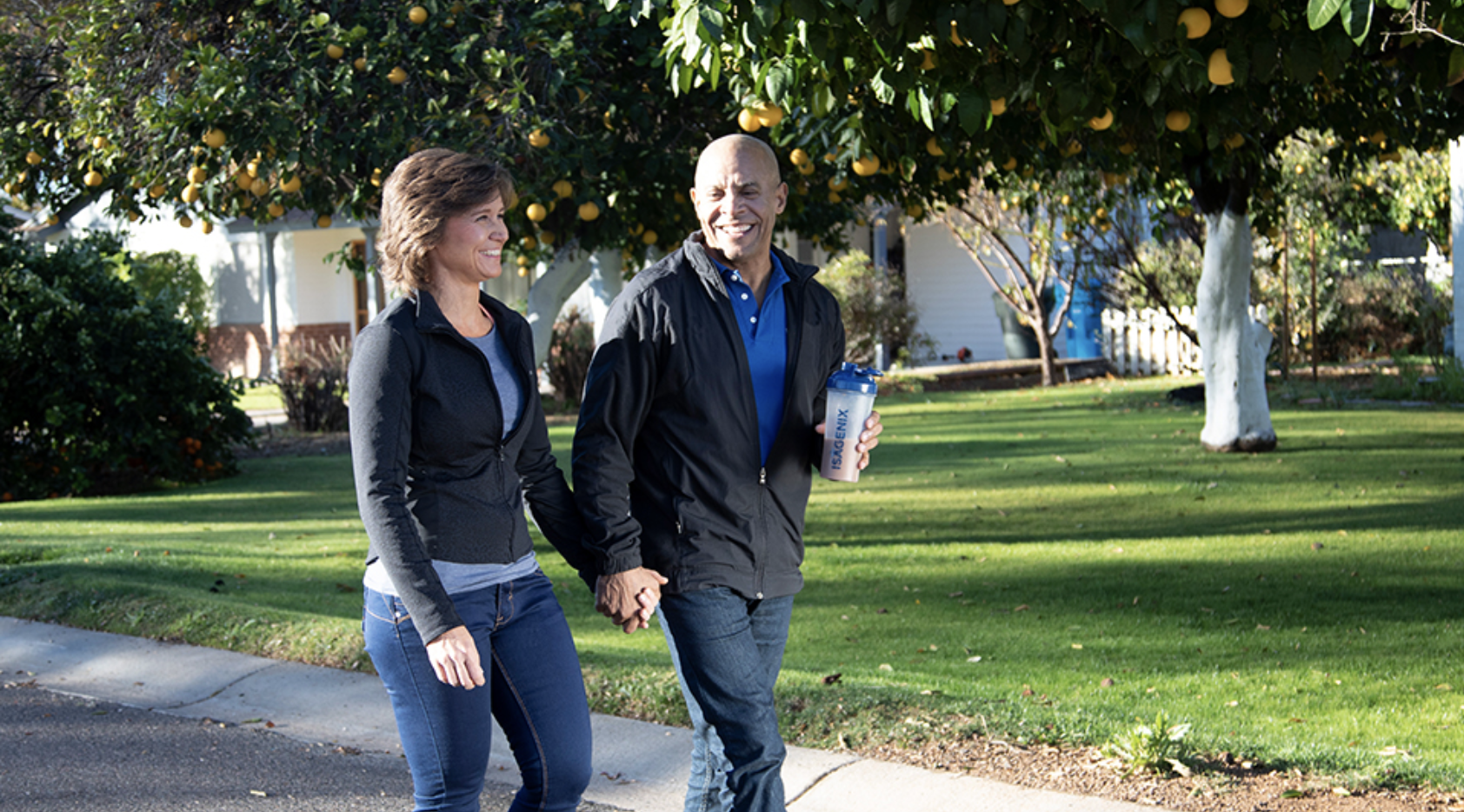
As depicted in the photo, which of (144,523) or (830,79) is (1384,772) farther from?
(144,523)

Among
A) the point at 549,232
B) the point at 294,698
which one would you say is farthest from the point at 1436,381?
the point at 294,698

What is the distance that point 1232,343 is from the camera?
37.8 feet

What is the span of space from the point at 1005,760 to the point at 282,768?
2411mm

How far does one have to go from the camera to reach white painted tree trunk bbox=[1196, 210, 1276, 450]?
1141cm

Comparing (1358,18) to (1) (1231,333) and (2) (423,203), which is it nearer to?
(2) (423,203)

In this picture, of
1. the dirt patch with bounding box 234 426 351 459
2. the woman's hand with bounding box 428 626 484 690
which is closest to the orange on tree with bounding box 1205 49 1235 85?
the woman's hand with bounding box 428 626 484 690

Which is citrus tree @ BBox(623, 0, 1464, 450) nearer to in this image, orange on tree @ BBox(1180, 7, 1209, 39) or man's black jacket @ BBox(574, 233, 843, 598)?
orange on tree @ BBox(1180, 7, 1209, 39)

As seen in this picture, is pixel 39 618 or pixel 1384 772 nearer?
pixel 1384 772

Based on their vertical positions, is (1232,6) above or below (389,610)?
above

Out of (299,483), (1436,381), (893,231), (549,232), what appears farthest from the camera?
(893,231)

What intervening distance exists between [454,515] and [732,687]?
0.76 metres

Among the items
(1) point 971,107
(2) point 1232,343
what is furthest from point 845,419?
(2) point 1232,343

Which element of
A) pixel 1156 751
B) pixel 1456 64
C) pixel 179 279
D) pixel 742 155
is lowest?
pixel 1156 751

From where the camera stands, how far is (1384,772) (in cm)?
395
